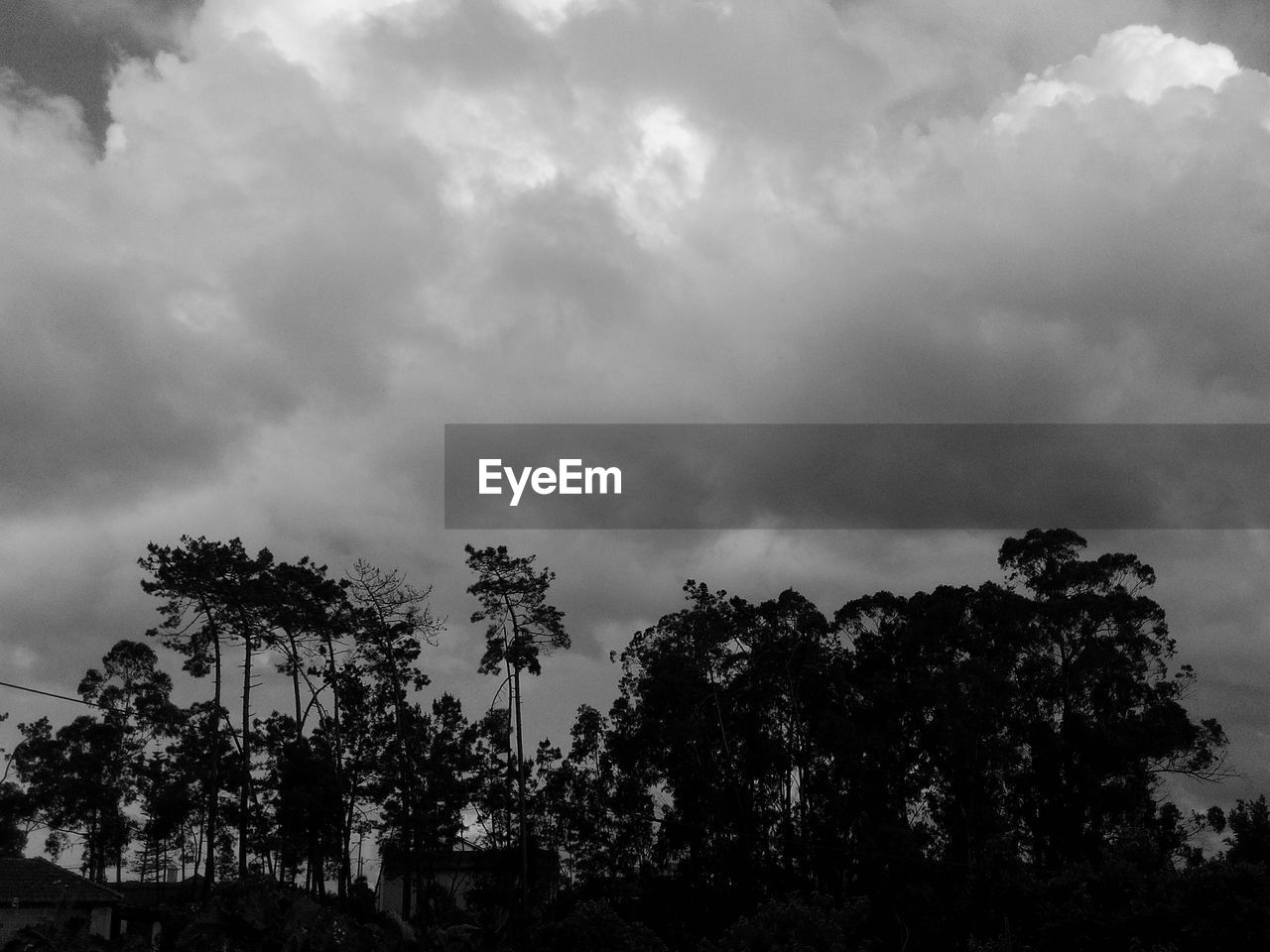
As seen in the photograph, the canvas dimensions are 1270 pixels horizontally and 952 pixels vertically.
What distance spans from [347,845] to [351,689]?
17.8 feet

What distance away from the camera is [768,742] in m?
46.1

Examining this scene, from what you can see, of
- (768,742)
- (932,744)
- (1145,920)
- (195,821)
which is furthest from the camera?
(195,821)

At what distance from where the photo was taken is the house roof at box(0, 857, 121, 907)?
A: 125ft

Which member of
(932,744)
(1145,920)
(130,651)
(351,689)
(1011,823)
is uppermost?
(130,651)

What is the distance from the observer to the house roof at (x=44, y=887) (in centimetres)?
3819

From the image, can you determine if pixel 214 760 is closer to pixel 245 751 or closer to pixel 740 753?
pixel 245 751

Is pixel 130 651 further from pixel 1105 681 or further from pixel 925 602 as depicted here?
pixel 1105 681

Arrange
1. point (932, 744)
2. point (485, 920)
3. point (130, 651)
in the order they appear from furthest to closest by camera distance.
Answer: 1. point (130, 651)
2. point (932, 744)
3. point (485, 920)

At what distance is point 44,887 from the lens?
128 ft

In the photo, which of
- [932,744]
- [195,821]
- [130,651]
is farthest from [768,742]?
[130,651]

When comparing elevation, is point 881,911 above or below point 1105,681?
below

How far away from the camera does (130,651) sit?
187ft

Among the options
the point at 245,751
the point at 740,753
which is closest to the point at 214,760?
the point at 245,751

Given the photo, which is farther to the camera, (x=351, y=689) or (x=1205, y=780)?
(x=351, y=689)
